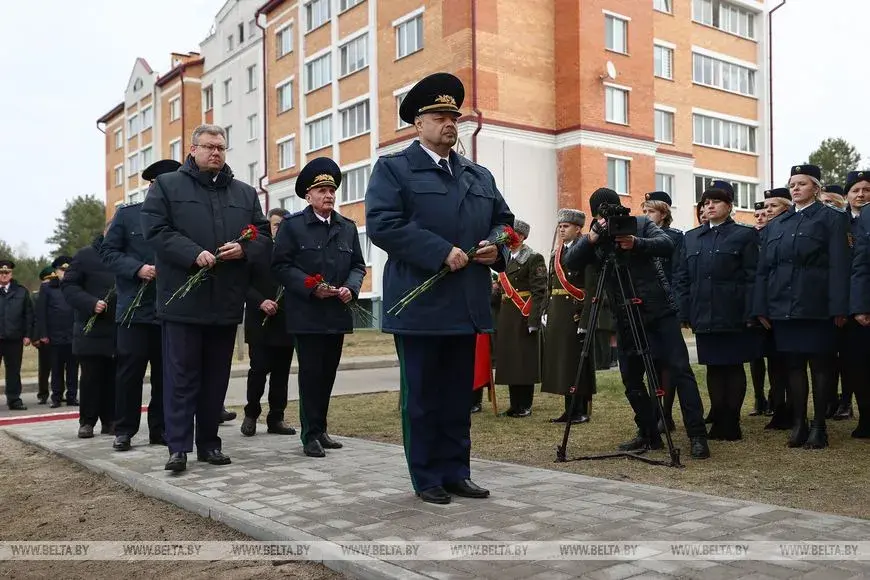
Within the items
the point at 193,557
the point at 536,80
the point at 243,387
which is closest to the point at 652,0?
the point at 536,80

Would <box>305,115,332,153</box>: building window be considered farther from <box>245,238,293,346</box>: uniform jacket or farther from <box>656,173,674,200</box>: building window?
<box>245,238,293,346</box>: uniform jacket

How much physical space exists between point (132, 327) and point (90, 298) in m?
1.28

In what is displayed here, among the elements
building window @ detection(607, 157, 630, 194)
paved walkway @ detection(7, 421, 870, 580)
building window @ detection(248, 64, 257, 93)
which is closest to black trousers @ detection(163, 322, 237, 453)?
paved walkway @ detection(7, 421, 870, 580)

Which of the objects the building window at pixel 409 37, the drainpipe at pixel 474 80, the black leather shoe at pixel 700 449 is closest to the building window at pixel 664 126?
the drainpipe at pixel 474 80

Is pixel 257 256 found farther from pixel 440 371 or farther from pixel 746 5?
pixel 746 5

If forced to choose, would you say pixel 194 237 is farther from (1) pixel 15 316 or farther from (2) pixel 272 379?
(1) pixel 15 316

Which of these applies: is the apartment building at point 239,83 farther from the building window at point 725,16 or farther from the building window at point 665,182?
the building window at point 725,16

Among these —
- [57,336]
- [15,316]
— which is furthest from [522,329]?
[15,316]

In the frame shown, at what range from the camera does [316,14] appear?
37.3 meters

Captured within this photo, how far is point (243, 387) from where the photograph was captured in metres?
14.5

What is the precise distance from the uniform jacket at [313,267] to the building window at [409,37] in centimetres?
2454

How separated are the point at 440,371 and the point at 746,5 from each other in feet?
132

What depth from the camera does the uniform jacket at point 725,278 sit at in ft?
24.2

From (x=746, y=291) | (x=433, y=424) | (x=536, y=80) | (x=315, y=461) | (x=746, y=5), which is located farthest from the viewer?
(x=746, y=5)
